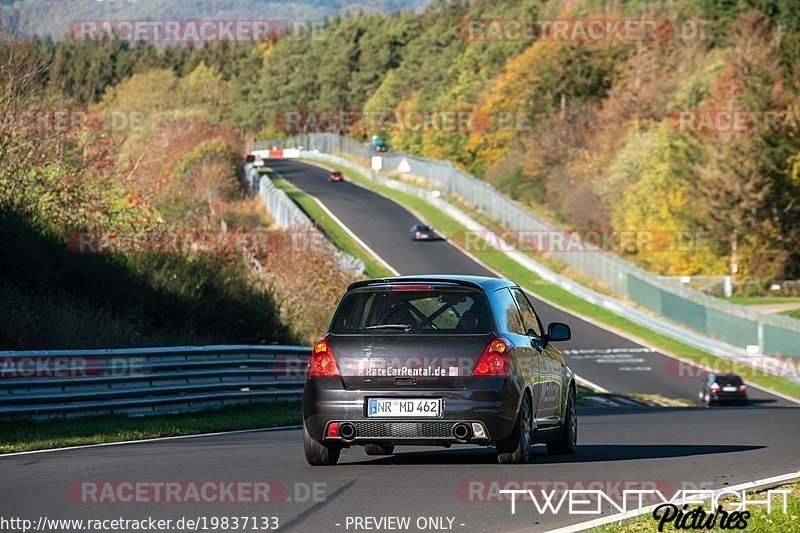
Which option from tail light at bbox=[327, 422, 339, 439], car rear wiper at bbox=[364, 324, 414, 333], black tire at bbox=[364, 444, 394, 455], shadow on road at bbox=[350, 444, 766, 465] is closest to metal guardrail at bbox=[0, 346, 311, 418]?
black tire at bbox=[364, 444, 394, 455]

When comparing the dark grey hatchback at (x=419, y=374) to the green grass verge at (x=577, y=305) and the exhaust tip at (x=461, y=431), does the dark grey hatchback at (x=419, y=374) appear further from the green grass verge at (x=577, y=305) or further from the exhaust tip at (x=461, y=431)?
the green grass verge at (x=577, y=305)

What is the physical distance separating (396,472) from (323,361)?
1.14 meters

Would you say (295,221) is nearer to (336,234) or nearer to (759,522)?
(336,234)

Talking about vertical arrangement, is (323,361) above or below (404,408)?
above

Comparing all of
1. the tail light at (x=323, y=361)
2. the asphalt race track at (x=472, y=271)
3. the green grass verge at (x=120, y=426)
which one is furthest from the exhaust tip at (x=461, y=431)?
the asphalt race track at (x=472, y=271)

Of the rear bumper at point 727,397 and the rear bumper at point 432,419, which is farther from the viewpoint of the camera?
the rear bumper at point 727,397

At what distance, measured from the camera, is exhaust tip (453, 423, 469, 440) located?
1099 cm

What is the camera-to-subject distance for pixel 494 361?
11.1 m

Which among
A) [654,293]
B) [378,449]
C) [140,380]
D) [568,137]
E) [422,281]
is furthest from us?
[568,137]

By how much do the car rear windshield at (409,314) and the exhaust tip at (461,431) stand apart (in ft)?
2.57

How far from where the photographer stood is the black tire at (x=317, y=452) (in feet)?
37.3

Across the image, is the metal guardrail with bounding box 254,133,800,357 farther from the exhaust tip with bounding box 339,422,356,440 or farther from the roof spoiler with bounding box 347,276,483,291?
the exhaust tip with bounding box 339,422,356,440

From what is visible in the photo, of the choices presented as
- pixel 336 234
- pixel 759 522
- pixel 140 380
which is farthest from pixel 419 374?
pixel 336 234

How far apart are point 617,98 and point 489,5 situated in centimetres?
6314
